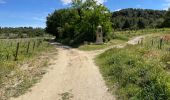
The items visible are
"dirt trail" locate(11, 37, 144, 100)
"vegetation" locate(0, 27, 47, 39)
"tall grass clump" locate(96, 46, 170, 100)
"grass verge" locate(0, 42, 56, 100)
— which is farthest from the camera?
"vegetation" locate(0, 27, 47, 39)

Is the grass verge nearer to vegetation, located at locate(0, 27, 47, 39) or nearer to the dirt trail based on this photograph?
the dirt trail

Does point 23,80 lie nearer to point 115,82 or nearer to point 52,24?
point 115,82

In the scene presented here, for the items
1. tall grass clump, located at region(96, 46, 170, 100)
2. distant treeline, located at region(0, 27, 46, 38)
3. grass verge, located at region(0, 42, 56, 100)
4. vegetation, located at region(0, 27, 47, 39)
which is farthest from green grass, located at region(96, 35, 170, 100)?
A: distant treeline, located at region(0, 27, 46, 38)

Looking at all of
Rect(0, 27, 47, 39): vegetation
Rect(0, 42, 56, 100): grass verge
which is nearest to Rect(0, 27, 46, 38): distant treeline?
Rect(0, 27, 47, 39): vegetation

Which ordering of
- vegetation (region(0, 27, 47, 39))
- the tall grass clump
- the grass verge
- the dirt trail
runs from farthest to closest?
vegetation (region(0, 27, 47, 39))
the grass verge
the dirt trail
the tall grass clump


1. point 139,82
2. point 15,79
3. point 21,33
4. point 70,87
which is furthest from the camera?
point 21,33

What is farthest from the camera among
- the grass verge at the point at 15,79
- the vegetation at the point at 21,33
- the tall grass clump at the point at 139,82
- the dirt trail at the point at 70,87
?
the vegetation at the point at 21,33

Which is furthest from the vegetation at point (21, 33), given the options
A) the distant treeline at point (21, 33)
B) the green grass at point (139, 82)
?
the green grass at point (139, 82)

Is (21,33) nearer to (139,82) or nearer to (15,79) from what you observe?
(15,79)

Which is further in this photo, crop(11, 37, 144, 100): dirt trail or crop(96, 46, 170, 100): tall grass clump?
crop(11, 37, 144, 100): dirt trail

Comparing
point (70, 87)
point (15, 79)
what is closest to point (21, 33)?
point (15, 79)

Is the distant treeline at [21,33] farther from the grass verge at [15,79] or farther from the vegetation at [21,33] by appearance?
the grass verge at [15,79]

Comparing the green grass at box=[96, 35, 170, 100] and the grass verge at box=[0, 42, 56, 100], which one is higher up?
the green grass at box=[96, 35, 170, 100]

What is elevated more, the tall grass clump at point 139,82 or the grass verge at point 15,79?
the tall grass clump at point 139,82
